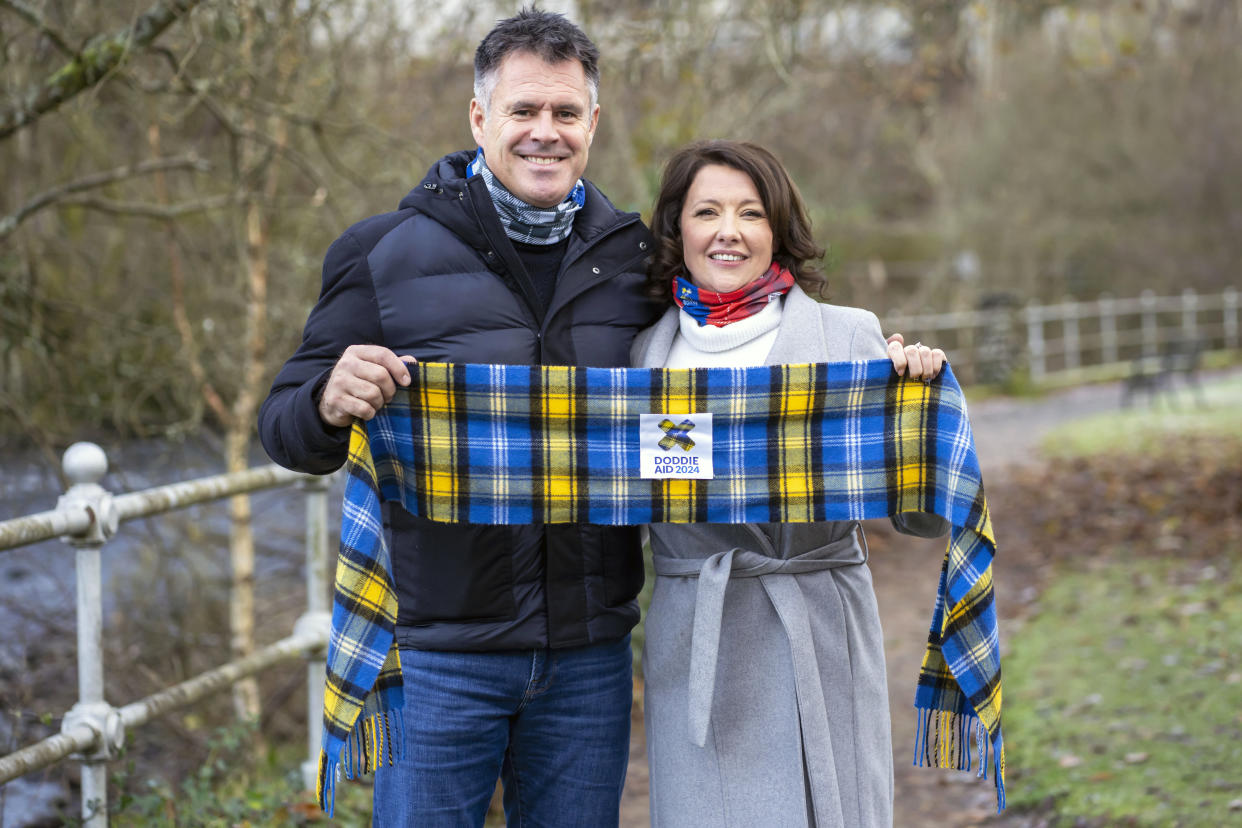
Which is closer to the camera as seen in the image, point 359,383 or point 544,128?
point 359,383

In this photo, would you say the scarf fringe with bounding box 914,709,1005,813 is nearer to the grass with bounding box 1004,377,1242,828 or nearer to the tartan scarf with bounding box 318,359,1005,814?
the tartan scarf with bounding box 318,359,1005,814

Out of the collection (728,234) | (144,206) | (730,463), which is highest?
(144,206)

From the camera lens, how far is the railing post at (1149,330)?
66.5 ft

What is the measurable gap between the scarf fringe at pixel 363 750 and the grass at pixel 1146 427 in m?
11.1

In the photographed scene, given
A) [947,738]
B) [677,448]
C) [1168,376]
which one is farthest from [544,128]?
[1168,376]

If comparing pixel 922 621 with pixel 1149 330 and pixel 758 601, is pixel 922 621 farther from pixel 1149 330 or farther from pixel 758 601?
pixel 1149 330

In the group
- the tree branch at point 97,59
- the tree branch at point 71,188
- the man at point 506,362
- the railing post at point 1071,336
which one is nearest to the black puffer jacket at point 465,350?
the man at point 506,362

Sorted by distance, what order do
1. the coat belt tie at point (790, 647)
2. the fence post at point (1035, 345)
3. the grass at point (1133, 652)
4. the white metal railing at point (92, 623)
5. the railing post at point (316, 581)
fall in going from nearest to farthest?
1. the coat belt tie at point (790, 647)
2. the white metal railing at point (92, 623)
3. the railing post at point (316, 581)
4. the grass at point (1133, 652)
5. the fence post at point (1035, 345)

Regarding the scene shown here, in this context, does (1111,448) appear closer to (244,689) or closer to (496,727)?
(244,689)

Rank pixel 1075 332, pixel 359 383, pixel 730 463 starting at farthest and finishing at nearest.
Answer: pixel 1075 332 < pixel 730 463 < pixel 359 383

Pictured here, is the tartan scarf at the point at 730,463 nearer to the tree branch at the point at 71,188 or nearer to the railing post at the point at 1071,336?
the tree branch at the point at 71,188

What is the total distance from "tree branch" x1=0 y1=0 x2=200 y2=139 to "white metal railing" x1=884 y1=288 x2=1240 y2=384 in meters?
12.1

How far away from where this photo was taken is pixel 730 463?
2.61 meters

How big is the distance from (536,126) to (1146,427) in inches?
493
